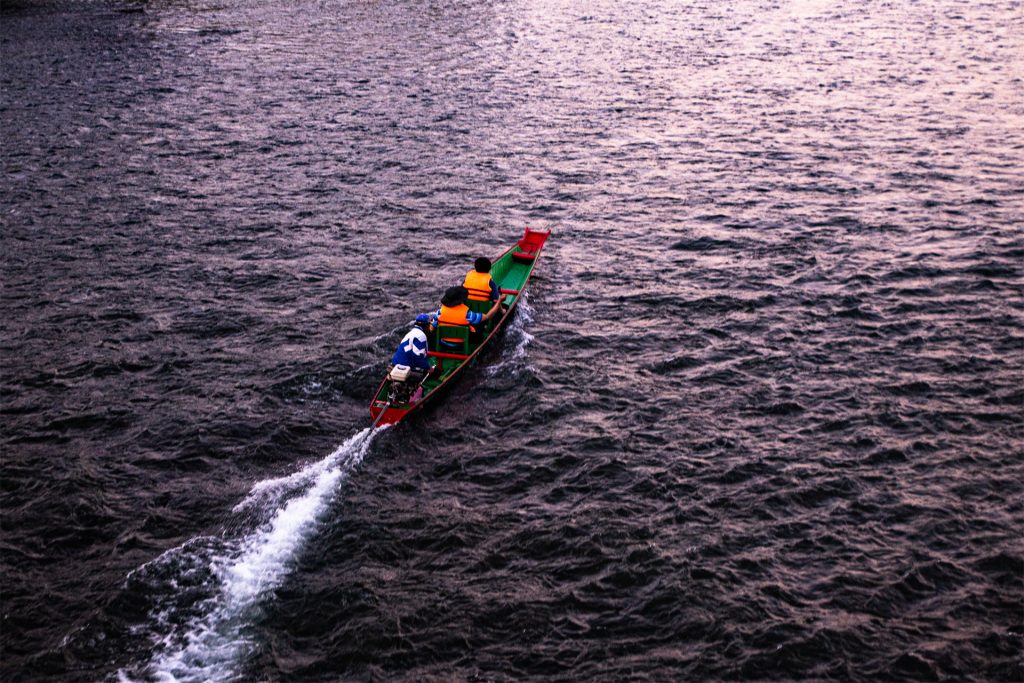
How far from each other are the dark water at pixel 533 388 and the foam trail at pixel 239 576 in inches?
3.4

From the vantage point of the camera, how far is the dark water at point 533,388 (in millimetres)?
17938

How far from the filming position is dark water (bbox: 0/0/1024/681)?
17.9 meters

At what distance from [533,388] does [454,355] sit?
8.21 feet

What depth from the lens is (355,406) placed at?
81.9 feet

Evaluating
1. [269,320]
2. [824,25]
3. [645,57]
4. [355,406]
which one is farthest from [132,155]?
[824,25]

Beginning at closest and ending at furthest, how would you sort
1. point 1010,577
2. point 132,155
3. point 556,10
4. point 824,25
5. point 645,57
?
point 1010,577 < point 132,155 < point 645,57 < point 824,25 < point 556,10

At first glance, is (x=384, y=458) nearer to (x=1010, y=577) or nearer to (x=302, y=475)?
(x=302, y=475)

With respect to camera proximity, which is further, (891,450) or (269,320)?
(269,320)

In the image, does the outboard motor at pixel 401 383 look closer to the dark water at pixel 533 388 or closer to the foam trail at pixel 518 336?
the dark water at pixel 533 388

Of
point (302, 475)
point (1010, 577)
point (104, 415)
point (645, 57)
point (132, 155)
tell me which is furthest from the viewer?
Answer: point (645, 57)

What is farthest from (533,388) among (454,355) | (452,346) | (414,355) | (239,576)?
(239,576)

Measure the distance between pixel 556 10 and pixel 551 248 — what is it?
155 ft

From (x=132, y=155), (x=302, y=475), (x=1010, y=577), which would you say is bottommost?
(x=1010, y=577)

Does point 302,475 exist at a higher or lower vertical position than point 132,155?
lower
